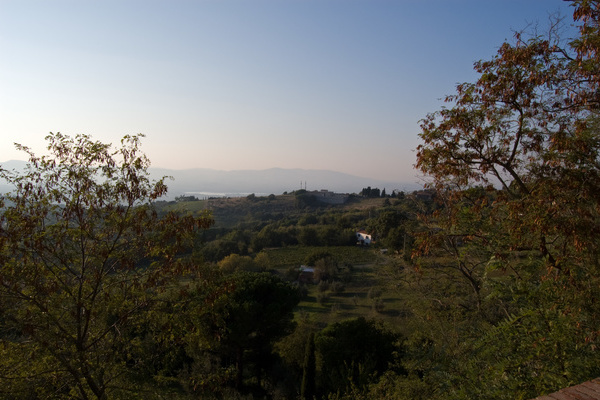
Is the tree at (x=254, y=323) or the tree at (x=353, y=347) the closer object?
the tree at (x=353, y=347)

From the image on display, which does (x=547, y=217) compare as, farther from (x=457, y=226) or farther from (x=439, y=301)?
(x=439, y=301)

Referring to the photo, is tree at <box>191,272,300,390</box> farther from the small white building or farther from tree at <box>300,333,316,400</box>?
the small white building

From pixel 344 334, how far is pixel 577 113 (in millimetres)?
13407

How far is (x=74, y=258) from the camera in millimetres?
6121

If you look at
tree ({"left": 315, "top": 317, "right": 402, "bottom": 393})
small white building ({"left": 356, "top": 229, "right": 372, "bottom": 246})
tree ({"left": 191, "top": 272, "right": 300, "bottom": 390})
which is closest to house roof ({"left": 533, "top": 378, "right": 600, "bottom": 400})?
tree ({"left": 315, "top": 317, "right": 402, "bottom": 393})

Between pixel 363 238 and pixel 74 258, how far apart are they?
155ft

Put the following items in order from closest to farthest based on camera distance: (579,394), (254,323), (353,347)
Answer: (579,394) < (353,347) < (254,323)

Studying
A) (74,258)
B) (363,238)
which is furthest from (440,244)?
(363,238)

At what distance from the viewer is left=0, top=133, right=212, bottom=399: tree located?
549 cm

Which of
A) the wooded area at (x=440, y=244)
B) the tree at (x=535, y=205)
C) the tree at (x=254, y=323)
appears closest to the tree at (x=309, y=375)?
the tree at (x=254, y=323)

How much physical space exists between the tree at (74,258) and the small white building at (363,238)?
4375 cm

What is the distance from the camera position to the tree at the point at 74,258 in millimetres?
5488

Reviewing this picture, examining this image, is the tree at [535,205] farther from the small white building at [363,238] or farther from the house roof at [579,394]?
the small white building at [363,238]

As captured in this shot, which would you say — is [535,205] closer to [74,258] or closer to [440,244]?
[440,244]
